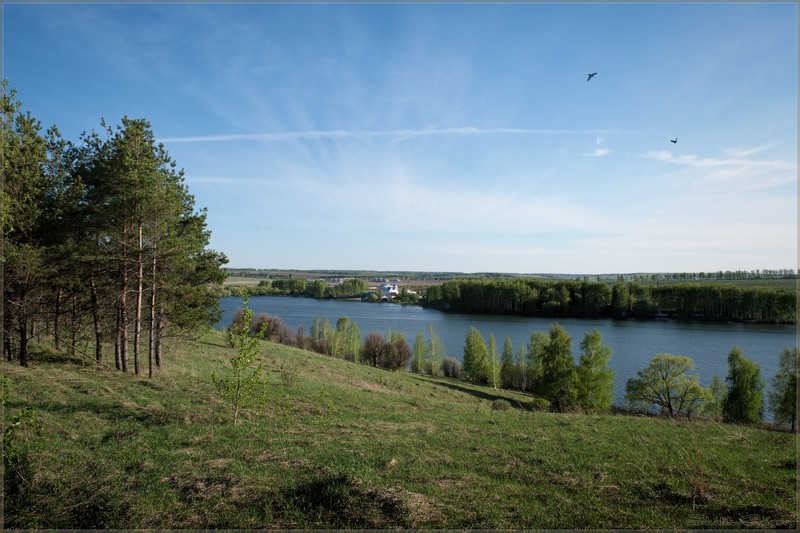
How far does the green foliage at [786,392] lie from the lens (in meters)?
27.7

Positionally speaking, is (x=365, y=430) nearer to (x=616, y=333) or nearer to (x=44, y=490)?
(x=44, y=490)

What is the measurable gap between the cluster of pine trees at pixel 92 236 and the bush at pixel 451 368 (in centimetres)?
3660

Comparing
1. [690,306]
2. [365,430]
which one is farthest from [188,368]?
[690,306]

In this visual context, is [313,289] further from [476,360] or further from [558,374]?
[558,374]

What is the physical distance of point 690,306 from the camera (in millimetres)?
90688

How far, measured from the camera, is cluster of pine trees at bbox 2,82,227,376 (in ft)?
44.2

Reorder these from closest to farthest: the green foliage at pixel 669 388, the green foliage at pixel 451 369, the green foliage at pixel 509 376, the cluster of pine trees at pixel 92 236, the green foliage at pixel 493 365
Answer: the cluster of pine trees at pixel 92 236 < the green foliage at pixel 669 388 < the green foliage at pixel 493 365 < the green foliage at pixel 509 376 < the green foliage at pixel 451 369

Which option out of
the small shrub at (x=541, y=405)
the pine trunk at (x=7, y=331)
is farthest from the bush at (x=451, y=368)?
the pine trunk at (x=7, y=331)

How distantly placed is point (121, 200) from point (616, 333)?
73136 mm

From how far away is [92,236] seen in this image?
16.0 meters

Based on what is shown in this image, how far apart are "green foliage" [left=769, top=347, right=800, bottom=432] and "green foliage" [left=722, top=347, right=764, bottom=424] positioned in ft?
3.40

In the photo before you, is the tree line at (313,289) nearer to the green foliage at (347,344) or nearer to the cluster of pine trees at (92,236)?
the green foliage at (347,344)

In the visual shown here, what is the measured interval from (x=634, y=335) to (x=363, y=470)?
232 ft

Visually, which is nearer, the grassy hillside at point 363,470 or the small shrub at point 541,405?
the grassy hillside at point 363,470
